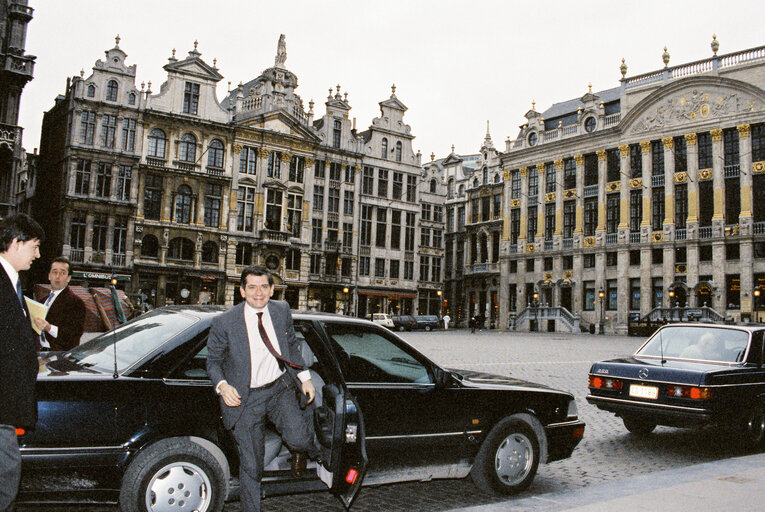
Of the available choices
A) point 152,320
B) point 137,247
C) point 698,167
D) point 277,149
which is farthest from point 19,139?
point 698,167

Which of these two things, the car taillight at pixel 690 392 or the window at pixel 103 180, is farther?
the window at pixel 103 180

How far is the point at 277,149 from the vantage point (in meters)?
48.7

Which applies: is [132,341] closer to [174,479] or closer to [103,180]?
[174,479]

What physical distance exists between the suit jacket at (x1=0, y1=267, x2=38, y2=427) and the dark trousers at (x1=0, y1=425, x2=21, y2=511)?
117 millimetres

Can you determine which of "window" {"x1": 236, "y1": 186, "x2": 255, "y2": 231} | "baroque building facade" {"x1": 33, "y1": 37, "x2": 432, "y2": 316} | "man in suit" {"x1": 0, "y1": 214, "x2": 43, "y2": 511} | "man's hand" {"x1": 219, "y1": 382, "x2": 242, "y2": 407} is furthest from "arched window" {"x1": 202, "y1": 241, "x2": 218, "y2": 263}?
"man in suit" {"x1": 0, "y1": 214, "x2": 43, "y2": 511}

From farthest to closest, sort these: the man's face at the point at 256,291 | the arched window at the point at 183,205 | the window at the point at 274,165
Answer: the window at the point at 274,165, the arched window at the point at 183,205, the man's face at the point at 256,291

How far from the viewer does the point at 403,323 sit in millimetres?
48062

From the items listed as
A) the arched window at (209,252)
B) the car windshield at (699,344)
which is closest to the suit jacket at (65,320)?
the car windshield at (699,344)

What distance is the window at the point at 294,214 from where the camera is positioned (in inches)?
1945

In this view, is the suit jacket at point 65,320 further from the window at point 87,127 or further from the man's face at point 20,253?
the window at point 87,127

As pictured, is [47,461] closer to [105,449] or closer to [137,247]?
[105,449]

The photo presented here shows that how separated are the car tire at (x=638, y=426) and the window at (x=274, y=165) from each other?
A: 138ft

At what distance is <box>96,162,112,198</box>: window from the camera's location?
4150 cm

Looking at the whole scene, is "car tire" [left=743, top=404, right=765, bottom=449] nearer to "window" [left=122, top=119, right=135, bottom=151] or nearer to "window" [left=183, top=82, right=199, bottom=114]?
"window" [left=122, top=119, right=135, bottom=151]
